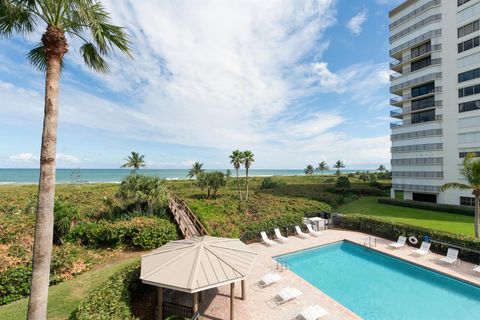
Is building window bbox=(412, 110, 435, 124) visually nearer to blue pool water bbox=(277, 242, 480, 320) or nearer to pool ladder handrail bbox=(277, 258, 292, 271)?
blue pool water bbox=(277, 242, 480, 320)

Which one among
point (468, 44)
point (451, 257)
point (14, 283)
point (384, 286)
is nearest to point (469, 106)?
→ point (468, 44)

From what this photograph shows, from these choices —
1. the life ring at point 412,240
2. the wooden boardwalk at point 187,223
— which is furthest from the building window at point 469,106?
the wooden boardwalk at point 187,223

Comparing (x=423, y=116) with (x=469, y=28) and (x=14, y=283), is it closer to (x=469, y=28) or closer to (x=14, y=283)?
(x=469, y=28)

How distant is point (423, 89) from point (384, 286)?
35601 mm

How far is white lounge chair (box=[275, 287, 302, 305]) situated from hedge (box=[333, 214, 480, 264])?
1291cm

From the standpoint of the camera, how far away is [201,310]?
9.51 m

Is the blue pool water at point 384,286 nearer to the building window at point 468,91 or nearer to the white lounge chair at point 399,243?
the white lounge chair at point 399,243

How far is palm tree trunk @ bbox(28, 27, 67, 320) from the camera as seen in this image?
18.8 feet

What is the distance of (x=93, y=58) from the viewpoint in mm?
8000

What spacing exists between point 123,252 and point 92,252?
77.3 inches

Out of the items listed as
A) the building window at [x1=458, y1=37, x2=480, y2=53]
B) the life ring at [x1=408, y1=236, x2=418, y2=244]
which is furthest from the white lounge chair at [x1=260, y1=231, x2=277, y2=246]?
the building window at [x1=458, y1=37, x2=480, y2=53]

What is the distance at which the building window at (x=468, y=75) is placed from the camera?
2809 cm

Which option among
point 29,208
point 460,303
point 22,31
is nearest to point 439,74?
point 460,303

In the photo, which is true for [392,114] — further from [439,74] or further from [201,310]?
[201,310]
